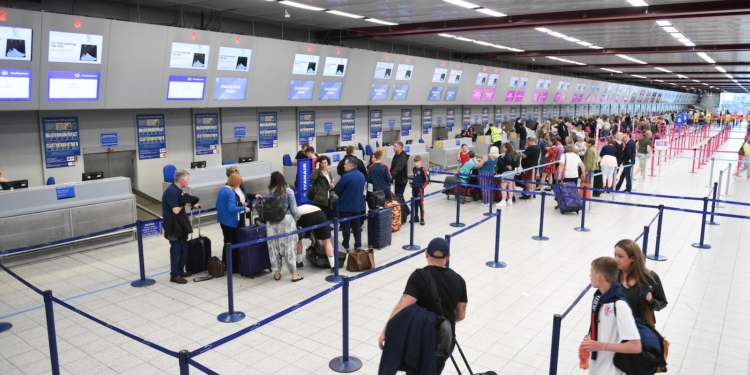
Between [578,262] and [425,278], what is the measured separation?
17.8ft

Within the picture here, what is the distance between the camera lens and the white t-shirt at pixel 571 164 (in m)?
11.6

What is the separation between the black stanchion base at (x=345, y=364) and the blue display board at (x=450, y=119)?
17.2m

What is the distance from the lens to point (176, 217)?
22.2 ft

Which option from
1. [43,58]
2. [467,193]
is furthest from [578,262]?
[43,58]

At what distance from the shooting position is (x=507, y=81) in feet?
74.7

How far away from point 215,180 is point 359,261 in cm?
482

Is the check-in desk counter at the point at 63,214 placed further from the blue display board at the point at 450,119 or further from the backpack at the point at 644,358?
the blue display board at the point at 450,119

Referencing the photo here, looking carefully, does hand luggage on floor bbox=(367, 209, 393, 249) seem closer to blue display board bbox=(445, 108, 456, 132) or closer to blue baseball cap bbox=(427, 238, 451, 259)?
blue baseball cap bbox=(427, 238, 451, 259)

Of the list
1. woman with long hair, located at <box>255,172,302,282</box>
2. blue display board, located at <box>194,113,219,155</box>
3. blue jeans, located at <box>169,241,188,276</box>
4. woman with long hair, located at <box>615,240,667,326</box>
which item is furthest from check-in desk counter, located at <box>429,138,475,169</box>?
woman with long hair, located at <box>615,240,667,326</box>

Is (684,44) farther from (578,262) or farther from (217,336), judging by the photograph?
(217,336)

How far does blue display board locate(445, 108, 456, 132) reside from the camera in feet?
69.8

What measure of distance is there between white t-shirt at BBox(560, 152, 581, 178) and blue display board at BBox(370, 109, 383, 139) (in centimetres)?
712

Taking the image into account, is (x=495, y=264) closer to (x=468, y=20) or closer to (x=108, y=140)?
(x=468, y=20)

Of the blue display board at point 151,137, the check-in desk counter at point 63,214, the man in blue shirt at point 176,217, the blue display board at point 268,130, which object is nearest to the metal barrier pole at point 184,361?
the man in blue shirt at point 176,217
